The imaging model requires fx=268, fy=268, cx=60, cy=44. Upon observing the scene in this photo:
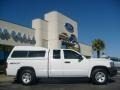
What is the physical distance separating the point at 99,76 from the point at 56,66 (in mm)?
2394

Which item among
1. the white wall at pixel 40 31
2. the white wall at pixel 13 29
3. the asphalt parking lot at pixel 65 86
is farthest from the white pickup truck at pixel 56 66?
the white wall at pixel 40 31

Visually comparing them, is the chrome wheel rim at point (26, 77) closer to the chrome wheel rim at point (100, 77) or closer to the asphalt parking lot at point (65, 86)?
the asphalt parking lot at point (65, 86)

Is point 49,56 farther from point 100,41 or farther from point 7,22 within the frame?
point 100,41

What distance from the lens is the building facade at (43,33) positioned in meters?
34.5

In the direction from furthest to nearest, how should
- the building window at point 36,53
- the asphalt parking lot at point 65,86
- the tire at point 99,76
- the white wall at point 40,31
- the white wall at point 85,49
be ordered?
1. the white wall at point 85,49
2. the white wall at point 40,31
3. the building window at point 36,53
4. the tire at point 99,76
5. the asphalt parking lot at point 65,86

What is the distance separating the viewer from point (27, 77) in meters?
14.8

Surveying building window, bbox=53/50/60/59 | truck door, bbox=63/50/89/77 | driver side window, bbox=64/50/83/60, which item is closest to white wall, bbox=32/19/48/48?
building window, bbox=53/50/60/59

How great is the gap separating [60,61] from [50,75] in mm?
939

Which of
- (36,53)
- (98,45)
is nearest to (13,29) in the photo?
(36,53)

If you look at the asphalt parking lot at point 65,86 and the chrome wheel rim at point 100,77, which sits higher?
the chrome wheel rim at point 100,77

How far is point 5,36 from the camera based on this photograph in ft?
112

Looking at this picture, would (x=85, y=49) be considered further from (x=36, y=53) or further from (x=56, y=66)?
(x=56, y=66)

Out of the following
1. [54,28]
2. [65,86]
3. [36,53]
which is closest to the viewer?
[65,86]

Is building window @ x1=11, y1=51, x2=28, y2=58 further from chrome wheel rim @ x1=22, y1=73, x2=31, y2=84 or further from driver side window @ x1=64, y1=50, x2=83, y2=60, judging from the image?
driver side window @ x1=64, y1=50, x2=83, y2=60
